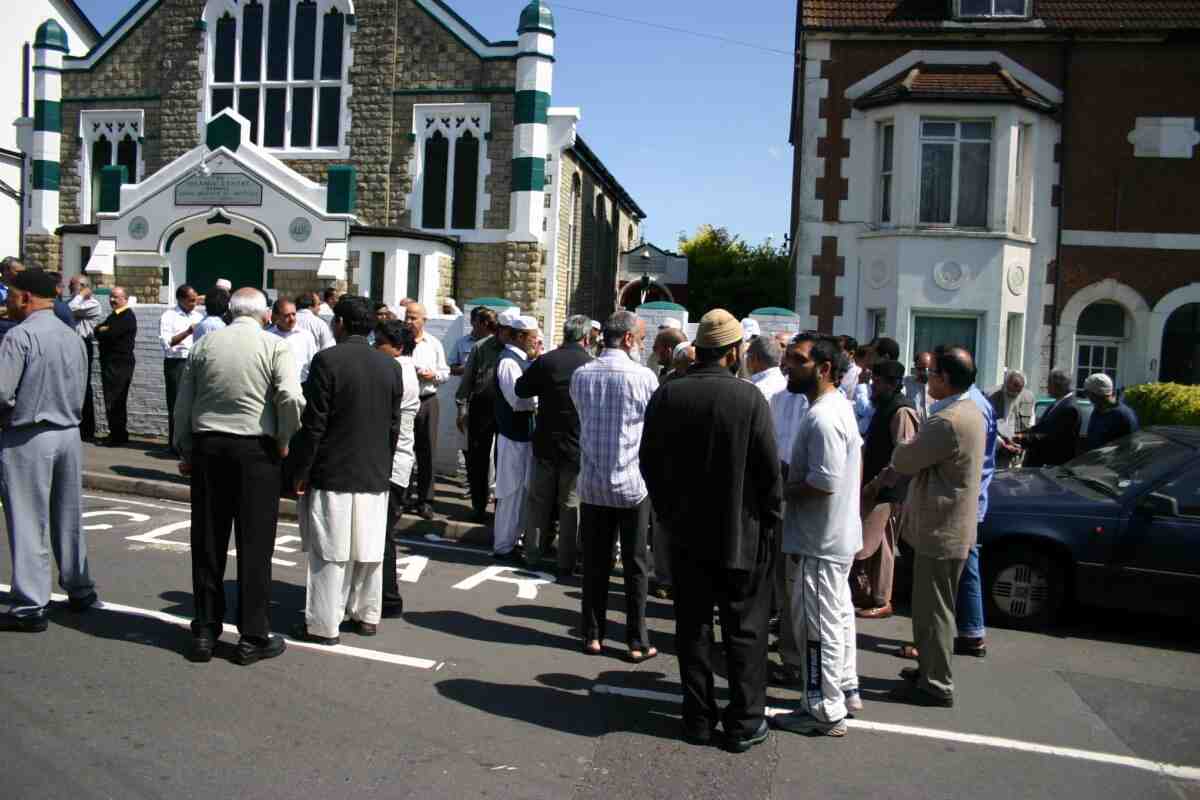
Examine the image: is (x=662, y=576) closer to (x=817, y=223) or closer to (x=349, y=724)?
(x=349, y=724)

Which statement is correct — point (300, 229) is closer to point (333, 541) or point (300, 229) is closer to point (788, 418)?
point (333, 541)

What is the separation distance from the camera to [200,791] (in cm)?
418

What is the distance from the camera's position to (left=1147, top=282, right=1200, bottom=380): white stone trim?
16719 mm

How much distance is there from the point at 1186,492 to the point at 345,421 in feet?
19.3

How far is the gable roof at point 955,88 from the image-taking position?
1619cm

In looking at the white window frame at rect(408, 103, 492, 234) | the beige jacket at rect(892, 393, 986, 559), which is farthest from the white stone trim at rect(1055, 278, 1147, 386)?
the beige jacket at rect(892, 393, 986, 559)

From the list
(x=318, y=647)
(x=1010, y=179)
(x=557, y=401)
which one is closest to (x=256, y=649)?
(x=318, y=647)

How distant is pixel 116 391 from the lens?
12891 mm

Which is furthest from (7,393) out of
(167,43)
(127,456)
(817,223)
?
(167,43)

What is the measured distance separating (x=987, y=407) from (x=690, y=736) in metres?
3.08

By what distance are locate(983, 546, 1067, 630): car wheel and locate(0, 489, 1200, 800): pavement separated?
24cm

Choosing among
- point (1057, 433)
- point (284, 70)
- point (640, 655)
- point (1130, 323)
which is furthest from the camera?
point (284, 70)

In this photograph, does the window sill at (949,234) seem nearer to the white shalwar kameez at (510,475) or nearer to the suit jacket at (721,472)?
the white shalwar kameez at (510,475)

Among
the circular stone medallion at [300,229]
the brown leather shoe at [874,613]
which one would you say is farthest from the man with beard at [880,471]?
the circular stone medallion at [300,229]
